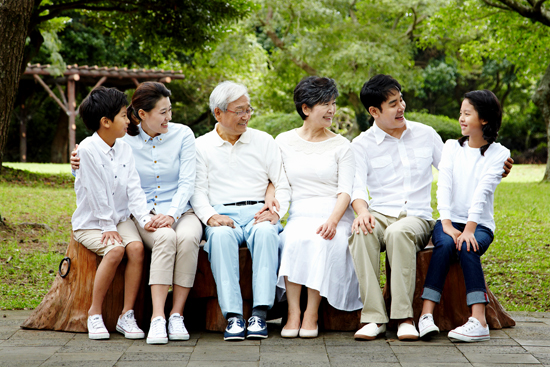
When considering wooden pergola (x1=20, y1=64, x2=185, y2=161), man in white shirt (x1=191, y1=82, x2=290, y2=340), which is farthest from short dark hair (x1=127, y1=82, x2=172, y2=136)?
wooden pergola (x1=20, y1=64, x2=185, y2=161)

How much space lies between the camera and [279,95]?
2297cm

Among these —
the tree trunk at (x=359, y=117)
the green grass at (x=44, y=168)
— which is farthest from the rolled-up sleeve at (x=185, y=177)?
the tree trunk at (x=359, y=117)

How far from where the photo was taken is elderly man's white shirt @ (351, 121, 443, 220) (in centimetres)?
385

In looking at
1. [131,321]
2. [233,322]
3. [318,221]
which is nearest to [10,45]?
[131,321]

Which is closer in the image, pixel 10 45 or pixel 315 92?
pixel 315 92

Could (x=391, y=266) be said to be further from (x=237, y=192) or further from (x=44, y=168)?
(x=44, y=168)

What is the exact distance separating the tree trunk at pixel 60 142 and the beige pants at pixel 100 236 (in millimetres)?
20096

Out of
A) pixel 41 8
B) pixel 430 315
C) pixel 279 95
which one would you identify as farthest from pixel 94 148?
pixel 279 95

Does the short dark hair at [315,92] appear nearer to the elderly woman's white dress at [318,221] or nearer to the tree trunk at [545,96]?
the elderly woman's white dress at [318,221]

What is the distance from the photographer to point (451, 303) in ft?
11.8

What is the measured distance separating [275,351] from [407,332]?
0.80 meters

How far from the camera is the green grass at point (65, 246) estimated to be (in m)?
4.75

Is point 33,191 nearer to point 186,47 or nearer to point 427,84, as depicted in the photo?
point 186,47

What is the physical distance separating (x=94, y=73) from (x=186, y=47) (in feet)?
29.5
